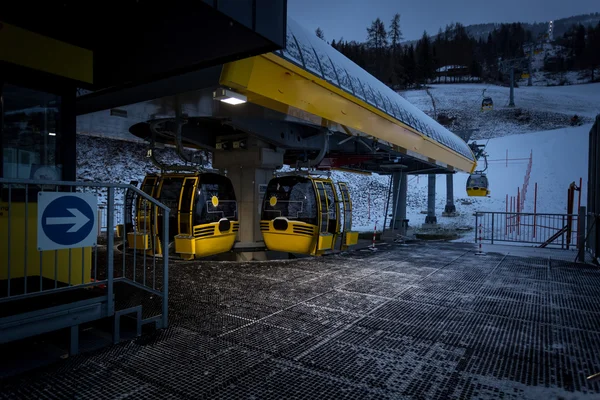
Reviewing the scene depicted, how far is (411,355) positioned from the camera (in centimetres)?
366

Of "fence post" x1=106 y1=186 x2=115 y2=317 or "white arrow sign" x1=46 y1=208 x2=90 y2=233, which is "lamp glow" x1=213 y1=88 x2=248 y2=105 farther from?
"white arrow sign" x1=46 y1=208 x2=90 y2=233

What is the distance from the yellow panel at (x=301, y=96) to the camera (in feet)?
17.1

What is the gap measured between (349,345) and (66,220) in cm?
294

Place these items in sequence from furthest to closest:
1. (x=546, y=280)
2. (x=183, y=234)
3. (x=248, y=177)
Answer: (x=248, y=177) → (x=183, y=234) → (x=546, y=280)

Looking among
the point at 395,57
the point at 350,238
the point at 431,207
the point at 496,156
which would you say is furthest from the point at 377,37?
the point at 350,238

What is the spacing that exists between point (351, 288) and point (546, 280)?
413 centimetres

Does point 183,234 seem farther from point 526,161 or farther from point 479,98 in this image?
point 479,98

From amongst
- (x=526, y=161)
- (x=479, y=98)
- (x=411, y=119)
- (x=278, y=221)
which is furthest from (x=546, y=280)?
A: (x=479, y=98)

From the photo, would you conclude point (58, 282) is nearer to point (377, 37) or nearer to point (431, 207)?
point (431, 207)

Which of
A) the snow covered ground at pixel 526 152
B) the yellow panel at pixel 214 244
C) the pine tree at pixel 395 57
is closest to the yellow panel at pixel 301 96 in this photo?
the yellow panel at pixel 214 244

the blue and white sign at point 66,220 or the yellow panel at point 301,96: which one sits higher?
the yellow panel at point 301,96

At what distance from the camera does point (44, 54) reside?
4.41 meters

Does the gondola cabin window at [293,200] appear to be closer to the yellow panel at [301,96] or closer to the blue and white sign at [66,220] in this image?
the yellow panel at [301,96]

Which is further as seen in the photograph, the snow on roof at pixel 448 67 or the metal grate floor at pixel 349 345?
the snow on roof at pixel 448 67
